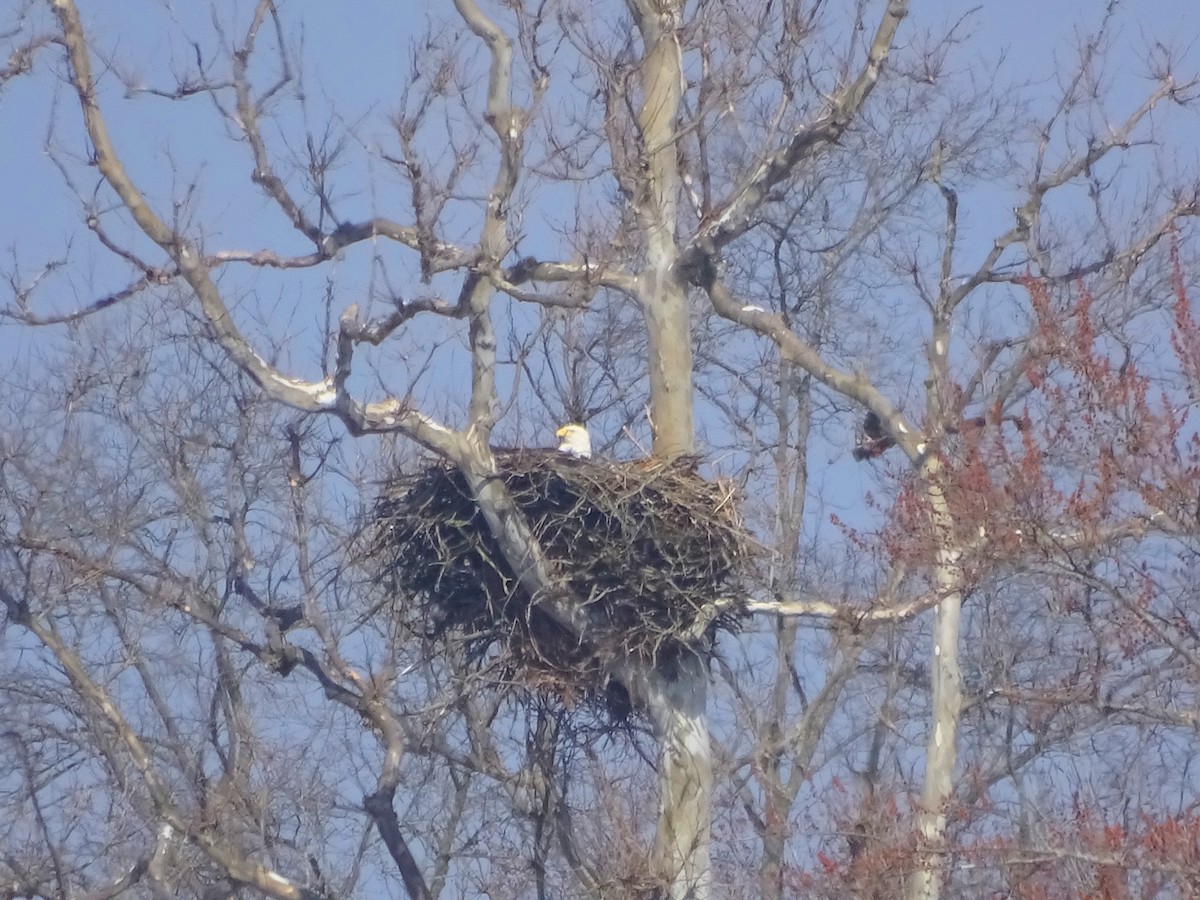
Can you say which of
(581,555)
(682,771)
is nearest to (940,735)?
(682,771)

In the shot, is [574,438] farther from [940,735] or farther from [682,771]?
[940,735]

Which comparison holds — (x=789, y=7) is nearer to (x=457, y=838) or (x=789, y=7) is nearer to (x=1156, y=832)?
(x=1156, y=832)

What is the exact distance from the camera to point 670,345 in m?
8.98

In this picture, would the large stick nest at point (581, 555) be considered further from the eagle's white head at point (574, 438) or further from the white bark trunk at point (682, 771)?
the eagle's white head at point (574, 438)

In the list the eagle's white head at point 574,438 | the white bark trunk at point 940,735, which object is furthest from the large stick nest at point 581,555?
the white bark trunk at point 940,735

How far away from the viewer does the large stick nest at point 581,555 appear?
7.64 meters

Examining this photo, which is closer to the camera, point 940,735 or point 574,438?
point 574,438

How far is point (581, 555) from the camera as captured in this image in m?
7.73

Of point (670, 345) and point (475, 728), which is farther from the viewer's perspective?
point (475, 728)

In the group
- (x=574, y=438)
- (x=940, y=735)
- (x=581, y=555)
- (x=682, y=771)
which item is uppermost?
(x=574, y=438)

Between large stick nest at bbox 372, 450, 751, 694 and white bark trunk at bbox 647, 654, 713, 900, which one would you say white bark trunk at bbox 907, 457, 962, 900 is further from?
large stick nest at bbox 372, 450, 751, 694

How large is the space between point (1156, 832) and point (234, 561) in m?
5.04

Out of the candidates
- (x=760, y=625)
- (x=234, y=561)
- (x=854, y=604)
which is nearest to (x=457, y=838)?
(x=760, y=625)

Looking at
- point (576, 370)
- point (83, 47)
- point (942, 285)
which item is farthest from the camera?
point (576, 370)
